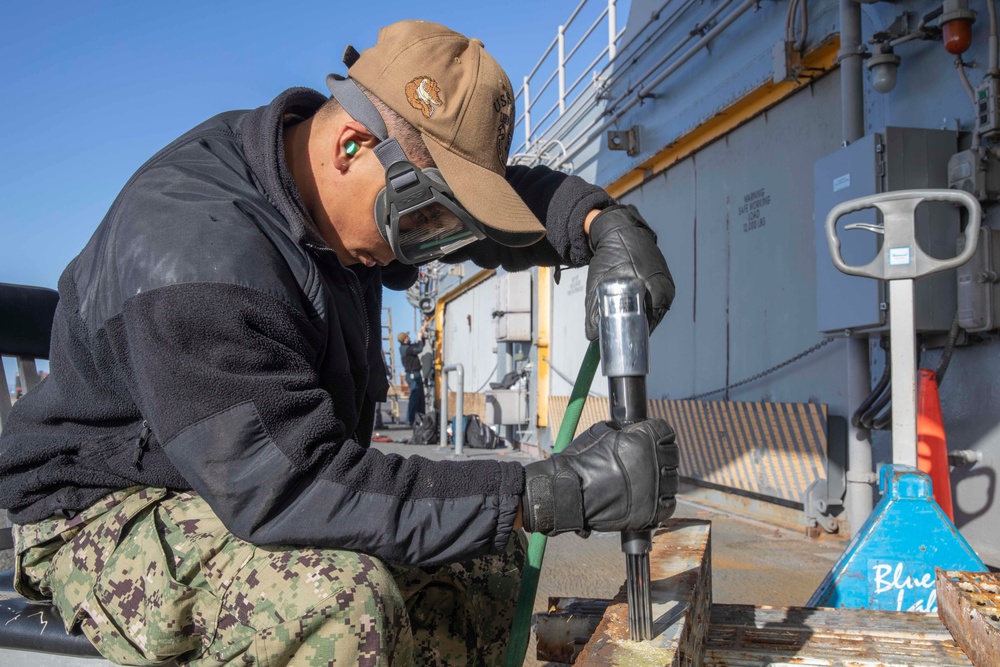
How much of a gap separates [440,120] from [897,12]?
157 inches

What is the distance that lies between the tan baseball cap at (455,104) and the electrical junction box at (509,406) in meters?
9.44

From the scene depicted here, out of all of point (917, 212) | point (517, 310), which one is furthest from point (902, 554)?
point (517, 310)

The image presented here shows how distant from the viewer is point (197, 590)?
1419 millimetres

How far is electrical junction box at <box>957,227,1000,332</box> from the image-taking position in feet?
12.3

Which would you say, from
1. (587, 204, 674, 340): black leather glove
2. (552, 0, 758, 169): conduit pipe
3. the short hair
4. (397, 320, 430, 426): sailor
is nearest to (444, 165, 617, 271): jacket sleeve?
(587, 204, 674, 340): black leather glove

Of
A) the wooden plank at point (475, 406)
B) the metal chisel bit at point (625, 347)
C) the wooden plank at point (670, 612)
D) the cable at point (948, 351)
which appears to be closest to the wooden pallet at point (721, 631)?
the wooden plank at point (670, 612)

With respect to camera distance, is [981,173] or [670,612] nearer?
[670,612]

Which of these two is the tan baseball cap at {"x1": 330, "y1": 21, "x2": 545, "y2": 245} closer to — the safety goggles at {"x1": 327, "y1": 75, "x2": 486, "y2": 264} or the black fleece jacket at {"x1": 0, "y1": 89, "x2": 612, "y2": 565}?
the safety goggles at {"x1": 327, "y1": 75, "x2": 486, "y2": 264}

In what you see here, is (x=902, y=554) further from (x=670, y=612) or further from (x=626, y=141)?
(x=626, y=141)

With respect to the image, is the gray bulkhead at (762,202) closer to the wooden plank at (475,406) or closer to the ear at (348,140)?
the ear at (348,140)

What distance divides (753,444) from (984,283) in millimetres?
2307

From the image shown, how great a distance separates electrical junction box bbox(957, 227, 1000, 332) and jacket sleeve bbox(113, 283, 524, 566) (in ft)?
11.2

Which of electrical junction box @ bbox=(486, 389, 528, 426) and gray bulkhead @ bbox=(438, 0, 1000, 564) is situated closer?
gray bulkhead @ bbox=(438, 0, 1000, 564)

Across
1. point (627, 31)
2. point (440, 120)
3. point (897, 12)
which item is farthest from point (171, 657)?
point (627, 31)
